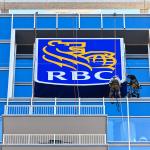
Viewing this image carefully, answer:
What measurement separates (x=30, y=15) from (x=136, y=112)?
33.5 feet

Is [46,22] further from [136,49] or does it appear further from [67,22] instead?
[136,49]

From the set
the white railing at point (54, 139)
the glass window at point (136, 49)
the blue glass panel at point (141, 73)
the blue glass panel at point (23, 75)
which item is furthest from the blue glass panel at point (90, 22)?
the white railing at point (54, 139)

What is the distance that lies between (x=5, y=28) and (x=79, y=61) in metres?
5.39

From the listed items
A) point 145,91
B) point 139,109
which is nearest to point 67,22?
point 145,91

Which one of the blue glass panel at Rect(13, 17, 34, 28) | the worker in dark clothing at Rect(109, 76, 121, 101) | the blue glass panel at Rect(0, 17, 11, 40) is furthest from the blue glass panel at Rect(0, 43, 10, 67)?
the worker in dark clothing at Rect(109, 76, 121, 101)

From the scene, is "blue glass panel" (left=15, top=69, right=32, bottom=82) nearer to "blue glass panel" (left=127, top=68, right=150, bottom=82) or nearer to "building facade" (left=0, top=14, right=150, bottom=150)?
"building facade" (left=0, top=14, right=150, bottom=150)

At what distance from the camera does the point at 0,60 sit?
3681 cm

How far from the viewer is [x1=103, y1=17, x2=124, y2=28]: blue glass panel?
38031 millimetres

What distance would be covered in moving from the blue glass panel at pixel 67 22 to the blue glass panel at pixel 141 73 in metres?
4.36

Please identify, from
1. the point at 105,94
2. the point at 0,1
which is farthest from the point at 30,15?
the point at 105,94

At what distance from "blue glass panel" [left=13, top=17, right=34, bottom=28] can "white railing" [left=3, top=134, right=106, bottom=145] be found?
39.5 ft

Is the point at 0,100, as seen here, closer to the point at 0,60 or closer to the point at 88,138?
the point at 0,60

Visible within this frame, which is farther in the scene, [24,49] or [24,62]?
[24,49]

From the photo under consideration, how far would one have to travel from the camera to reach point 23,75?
3684 cm
